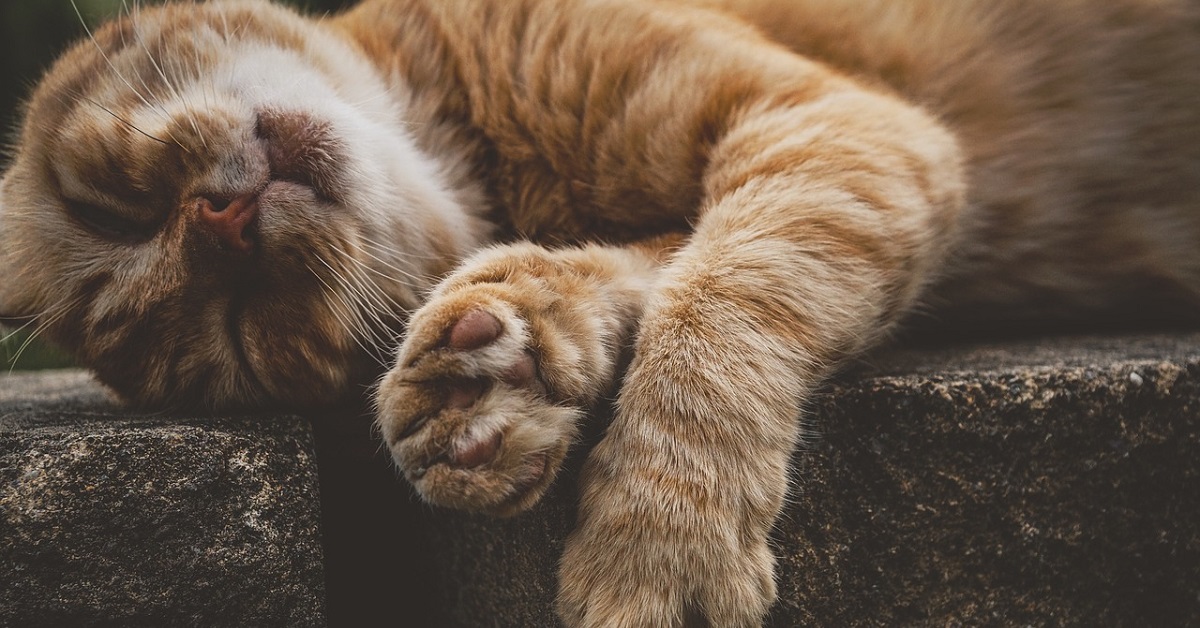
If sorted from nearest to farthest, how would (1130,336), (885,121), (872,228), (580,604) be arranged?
(580,604) → (872,228) → (885,121) → (1130,336)

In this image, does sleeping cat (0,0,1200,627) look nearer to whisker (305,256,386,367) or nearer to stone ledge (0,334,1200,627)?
whisker (305,256,386,367)

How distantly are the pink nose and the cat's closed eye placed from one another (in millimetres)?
149

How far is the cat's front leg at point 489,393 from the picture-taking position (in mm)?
1140

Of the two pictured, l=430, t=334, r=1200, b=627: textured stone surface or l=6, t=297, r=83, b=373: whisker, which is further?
l=6, t=297, r=83, b=373: whisker

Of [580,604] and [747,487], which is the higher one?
[747,487]

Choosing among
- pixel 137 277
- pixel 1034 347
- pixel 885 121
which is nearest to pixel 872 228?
pixel 885 121

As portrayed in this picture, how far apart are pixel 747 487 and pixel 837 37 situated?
48.1 inches

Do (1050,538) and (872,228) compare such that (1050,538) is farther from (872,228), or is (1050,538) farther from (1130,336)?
(1130,336)

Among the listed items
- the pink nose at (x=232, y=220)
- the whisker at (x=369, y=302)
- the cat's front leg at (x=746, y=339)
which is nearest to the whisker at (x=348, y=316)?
the whisker at (x=369, y=302)

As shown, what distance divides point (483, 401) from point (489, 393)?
0.04 ft

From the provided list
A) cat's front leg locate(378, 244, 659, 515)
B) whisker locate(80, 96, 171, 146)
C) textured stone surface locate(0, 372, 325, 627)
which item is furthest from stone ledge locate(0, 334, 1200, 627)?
whisker locate(80, 96, 171, 146)

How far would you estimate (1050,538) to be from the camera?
4.37 feet

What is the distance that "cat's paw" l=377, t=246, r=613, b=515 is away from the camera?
114 cm

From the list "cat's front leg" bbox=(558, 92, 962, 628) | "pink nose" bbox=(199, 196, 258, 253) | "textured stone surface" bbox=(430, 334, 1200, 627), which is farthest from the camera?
"pink nose" bbox=(199, 196, 258, 253)
